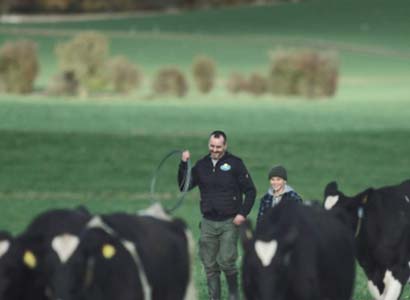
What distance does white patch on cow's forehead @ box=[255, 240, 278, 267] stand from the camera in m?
14.0

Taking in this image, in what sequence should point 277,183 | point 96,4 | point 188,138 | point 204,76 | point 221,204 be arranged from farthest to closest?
point 96,4, point 204,76, point 188,138, point 221,204, point 277,183

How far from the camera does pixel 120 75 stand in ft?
222

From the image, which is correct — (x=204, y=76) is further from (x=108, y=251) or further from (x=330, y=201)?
(x=108, y=251)

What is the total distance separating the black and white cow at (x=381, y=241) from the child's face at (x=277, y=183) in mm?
1015

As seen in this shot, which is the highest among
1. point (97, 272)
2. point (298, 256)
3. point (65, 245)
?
point (65, 245)

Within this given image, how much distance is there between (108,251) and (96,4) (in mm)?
110197

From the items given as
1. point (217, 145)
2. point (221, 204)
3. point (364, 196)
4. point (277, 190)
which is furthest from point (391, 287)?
point (217, 145)

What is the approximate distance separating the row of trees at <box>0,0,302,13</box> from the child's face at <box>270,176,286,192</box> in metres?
101

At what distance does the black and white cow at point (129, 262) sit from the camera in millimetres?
13609

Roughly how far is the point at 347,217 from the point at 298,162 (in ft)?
98.3

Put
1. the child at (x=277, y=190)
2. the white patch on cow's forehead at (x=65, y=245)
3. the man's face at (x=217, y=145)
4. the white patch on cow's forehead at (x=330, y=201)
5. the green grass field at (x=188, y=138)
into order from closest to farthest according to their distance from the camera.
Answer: the white patch on cow's forehead at (x=65, y=245), the child at (x=277, y=190), the man's face at (x=217, y=145), the white patch on cow's forehead at (x=330, y=201), the green grass field at (x=188, y=138)

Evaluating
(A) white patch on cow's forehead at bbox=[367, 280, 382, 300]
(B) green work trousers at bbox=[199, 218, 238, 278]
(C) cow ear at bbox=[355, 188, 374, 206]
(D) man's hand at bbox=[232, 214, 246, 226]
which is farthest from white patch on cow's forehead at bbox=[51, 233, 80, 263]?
(A) white patch on cow's forehead at bbox=[367, 280, 382, 300]

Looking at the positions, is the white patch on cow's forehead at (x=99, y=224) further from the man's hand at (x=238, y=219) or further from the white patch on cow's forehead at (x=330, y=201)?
the white patch on cow's forehead at (x=330, y=201)

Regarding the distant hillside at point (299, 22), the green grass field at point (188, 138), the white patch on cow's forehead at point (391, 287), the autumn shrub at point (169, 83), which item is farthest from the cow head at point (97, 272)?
the distant hillside at point (299, 22)
